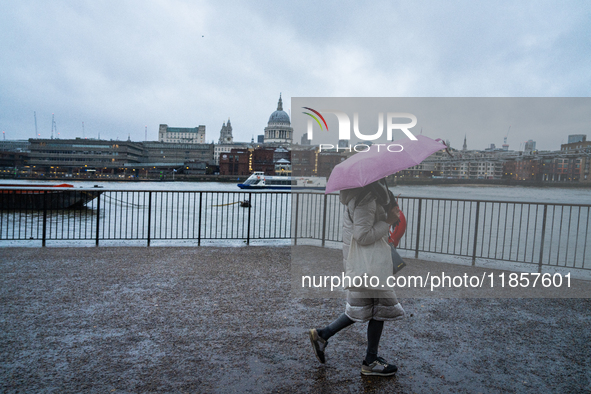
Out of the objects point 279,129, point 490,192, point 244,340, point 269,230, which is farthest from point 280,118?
point 244,340

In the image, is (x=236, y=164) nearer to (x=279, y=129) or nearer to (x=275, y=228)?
(x=279, y=129)

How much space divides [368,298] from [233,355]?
4.33 feet

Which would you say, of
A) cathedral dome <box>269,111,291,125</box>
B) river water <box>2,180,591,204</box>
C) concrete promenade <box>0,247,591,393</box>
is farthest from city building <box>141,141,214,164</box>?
concrete promenade <box>0,247,591,393</box>

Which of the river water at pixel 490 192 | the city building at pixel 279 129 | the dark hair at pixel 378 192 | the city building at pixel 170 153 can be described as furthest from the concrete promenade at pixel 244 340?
the city building at pixel 170 153

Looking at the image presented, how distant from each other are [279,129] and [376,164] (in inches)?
6519

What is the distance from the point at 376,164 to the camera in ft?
8.91

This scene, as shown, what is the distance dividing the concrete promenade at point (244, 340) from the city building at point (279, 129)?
158 m

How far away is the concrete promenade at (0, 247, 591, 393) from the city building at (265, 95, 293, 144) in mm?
157976

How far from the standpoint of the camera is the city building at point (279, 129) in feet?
539

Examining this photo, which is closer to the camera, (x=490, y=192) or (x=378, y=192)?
(x=378, y=192)

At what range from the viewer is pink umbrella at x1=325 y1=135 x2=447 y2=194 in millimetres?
2641

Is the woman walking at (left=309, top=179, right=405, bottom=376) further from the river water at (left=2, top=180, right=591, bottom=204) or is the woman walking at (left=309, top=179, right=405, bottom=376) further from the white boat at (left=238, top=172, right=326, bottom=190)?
the white boat at (left=238, top=172, right=326, bottom=190)

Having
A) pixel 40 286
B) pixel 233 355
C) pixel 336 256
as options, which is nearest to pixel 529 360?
pixel 233 355

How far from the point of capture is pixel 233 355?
3346mm
